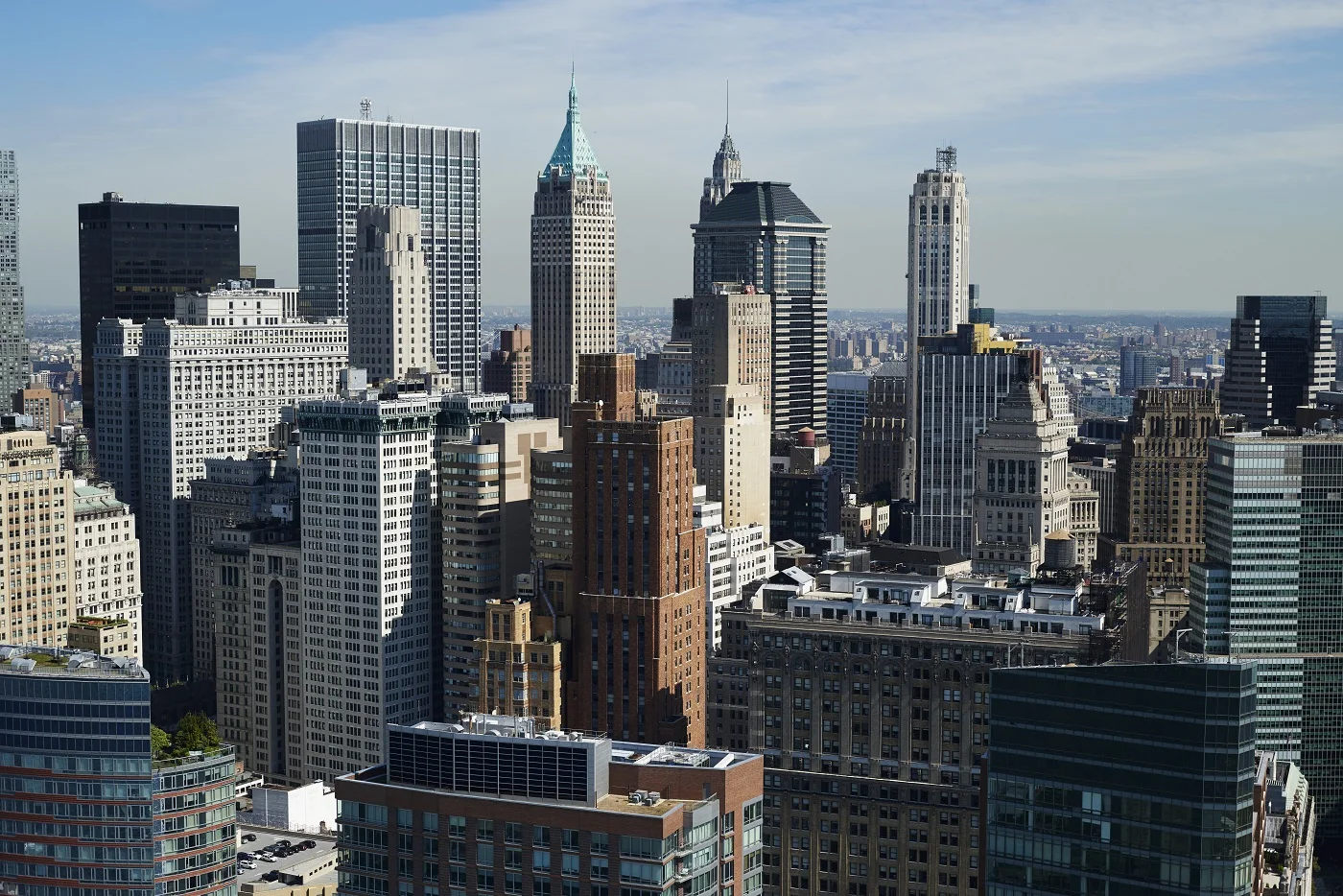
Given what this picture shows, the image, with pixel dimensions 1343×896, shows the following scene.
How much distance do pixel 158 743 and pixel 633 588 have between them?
53597 mm

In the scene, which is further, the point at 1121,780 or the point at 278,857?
the point at 278,857

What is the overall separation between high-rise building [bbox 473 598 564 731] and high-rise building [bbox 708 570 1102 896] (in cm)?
2377

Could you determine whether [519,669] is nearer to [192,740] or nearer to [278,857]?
[278,857]

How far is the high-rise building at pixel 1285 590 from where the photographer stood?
185125mm

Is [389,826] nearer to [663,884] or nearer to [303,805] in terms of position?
[663,884]

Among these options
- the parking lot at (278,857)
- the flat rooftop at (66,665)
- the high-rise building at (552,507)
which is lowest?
the parking lot at (278,857)

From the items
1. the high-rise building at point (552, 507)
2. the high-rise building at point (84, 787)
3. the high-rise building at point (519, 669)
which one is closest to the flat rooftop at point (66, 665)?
the high-rise building at point (84, 787)

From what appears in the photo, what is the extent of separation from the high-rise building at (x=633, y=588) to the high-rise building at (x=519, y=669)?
7.43 ft

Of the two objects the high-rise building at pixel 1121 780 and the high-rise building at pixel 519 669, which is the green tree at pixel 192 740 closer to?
the high-rise building at pixel 519 669

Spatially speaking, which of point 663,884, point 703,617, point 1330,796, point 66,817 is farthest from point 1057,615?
point 66,817

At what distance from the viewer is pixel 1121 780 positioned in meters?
96.7

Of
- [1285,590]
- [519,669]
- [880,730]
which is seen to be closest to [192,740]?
[519,669]

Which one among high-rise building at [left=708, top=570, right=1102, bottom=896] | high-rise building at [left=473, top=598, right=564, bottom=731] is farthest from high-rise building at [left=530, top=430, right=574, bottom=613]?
high-rise building at [left=708, top=570, right=1102, bottom=896]

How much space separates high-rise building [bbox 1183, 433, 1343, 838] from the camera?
185 metres
